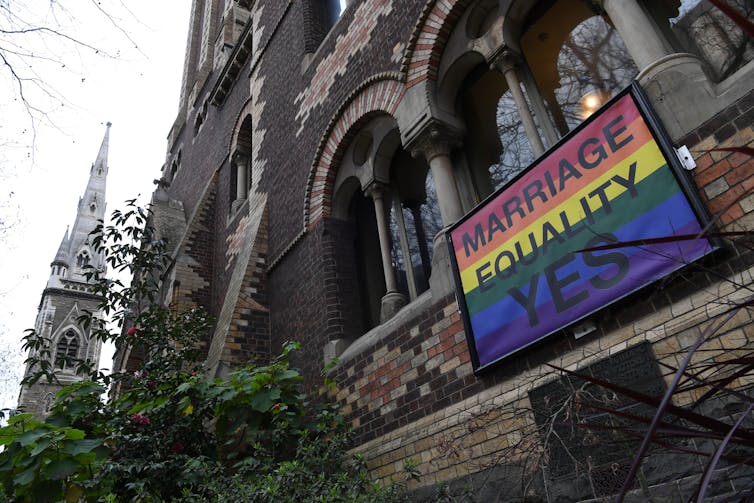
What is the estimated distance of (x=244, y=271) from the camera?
739 centimetres

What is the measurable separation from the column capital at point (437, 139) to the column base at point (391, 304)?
4.63 ft

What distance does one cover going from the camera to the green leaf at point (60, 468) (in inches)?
149

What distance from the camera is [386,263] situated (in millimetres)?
5621

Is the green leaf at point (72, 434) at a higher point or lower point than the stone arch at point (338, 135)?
lower

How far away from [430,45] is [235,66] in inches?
303

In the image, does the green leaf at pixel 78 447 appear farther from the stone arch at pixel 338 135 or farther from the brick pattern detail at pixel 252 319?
the stone arch at pixel 338 135

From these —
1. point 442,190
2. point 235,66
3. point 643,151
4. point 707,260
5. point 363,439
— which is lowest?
point 363,439

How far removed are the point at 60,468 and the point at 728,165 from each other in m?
4.79

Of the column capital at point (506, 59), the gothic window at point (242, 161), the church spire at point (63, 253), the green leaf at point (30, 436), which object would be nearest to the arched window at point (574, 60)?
the column capital at point (506, 59)

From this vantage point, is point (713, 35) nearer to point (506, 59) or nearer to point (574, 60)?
point (574, 60)

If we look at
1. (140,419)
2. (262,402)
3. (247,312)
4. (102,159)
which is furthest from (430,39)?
(102,159)

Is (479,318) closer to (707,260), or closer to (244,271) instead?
(707,260)

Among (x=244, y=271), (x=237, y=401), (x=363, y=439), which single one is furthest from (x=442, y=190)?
(x=244, y=271)

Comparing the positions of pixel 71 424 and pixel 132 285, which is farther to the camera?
pixel 132 285
